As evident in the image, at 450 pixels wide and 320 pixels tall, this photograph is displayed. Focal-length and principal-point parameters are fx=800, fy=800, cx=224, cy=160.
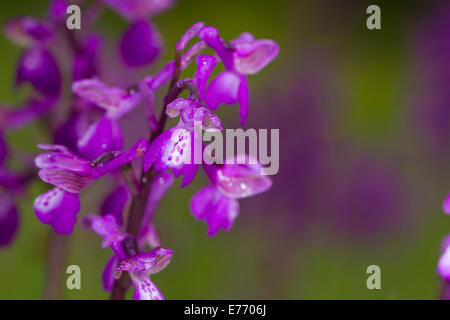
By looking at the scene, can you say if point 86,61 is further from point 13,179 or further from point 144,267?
point 144,267

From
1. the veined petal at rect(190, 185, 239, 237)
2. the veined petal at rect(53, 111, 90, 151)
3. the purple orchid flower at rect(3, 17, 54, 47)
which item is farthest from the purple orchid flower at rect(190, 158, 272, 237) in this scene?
the purple orchid flower at rect(3, 17, 54, 47)

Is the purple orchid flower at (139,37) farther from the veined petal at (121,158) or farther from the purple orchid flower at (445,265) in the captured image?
the purple orchid flower at (445,265)

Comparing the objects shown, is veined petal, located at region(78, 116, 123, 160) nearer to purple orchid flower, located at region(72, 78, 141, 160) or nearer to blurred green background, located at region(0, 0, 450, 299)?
purple orchid flower, located at region(72, 78, 141, 160)

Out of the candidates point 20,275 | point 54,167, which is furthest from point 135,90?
point 20,275

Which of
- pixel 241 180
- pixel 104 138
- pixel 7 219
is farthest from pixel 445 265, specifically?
pixel 7 219

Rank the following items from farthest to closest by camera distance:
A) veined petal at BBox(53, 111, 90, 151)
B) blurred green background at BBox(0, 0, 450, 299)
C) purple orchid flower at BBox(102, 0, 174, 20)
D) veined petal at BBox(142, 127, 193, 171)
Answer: blurred green background at BBox(0, 0, 450, 299), purple orchid flower at BBox(102, 0, 174, 20), veined petal at BBox(53, 111, 90, 151), veined petal at BBox(142, 127, 193, 171)

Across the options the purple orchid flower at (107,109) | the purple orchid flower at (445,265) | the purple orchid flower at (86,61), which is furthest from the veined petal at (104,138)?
the purple orchid flower at (445,265)

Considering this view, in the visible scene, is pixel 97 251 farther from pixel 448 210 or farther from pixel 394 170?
pixel 448 210
